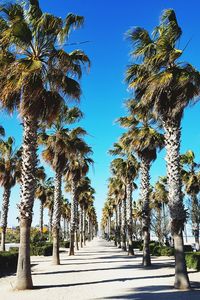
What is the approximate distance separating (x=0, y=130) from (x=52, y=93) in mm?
13545

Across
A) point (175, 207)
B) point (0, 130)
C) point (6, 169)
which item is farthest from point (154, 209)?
point (175, 207)

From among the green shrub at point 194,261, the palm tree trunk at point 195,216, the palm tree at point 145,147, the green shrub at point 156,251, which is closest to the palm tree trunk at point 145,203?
the palm tree at point 145,147

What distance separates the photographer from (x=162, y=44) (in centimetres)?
1387

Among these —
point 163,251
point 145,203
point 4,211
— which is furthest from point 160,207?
point 145,203

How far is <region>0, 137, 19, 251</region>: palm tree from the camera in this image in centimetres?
3105

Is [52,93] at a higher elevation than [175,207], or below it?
higher

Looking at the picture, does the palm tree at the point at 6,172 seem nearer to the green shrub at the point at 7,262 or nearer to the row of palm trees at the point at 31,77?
the green shrub at the point at 7,262

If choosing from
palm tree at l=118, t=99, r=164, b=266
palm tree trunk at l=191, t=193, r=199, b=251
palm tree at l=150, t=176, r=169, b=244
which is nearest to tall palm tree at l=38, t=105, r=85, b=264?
palm tree at l=118, t=99, r=164, b=266

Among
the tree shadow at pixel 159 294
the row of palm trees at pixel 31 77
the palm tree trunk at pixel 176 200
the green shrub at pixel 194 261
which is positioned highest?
the row of palm trees at pixel 31 77

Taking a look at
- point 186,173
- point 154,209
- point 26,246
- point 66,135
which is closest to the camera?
point 26,246

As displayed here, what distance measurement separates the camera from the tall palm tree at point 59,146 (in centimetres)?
2352

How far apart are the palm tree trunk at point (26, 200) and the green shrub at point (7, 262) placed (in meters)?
7.20

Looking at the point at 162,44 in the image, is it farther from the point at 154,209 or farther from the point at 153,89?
the point at 154,209

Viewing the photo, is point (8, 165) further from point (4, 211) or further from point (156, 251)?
point (156, 251)
